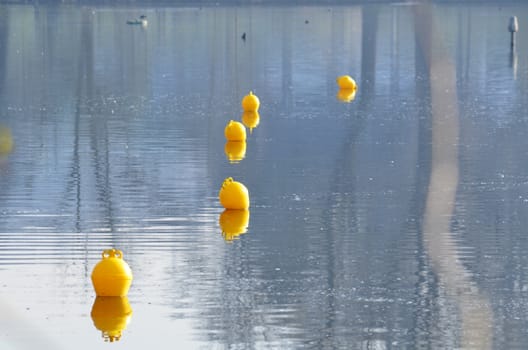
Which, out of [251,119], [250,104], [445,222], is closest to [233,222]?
[445,222]

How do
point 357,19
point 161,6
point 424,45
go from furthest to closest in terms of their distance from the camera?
point 161,6 < point 357,19 < point 424,45

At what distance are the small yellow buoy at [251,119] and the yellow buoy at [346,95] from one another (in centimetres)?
472

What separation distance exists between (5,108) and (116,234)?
1855cm

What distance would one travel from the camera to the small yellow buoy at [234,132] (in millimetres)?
A: 29688

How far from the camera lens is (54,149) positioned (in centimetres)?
2834

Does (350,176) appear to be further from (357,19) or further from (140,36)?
(357,19)

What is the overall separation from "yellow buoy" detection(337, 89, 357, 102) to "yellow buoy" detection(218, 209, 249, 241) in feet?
63.4

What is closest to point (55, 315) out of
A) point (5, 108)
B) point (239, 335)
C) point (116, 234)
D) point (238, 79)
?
point (239, 335)

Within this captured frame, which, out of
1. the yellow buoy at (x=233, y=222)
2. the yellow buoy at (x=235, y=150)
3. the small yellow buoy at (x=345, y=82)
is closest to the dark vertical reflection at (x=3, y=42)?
the small yellow buoy at (x=345, y=82)

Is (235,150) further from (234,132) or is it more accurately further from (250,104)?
(250,104)

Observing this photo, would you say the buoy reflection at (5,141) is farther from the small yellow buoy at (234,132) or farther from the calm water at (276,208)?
the small yellow buoy at (234,132)

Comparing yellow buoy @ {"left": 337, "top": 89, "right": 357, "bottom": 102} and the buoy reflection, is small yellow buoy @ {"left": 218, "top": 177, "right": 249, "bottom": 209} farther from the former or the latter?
yellow buoy @ {"left": 337, "top": 89, "right": 357, "bottom": 102}

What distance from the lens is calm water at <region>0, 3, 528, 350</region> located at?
14.3 meters

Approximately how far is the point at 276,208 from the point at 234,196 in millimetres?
714
